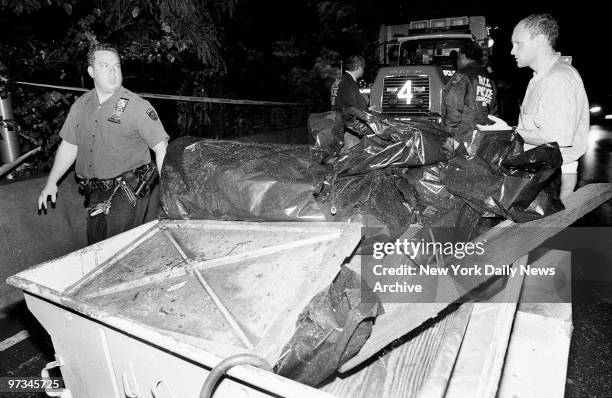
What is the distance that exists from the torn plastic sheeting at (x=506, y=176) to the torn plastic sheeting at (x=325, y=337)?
95 cm

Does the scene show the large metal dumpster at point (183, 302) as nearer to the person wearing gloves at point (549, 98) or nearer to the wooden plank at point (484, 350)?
the wooden plank at point (484, 350)

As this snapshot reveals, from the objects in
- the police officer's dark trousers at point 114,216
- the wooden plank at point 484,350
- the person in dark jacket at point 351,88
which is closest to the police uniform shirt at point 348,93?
the person in dark jacket at point 351,88

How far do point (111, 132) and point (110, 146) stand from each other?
0.11 metres

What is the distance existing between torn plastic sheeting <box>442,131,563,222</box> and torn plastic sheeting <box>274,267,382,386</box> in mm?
954

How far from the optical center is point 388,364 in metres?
2.06

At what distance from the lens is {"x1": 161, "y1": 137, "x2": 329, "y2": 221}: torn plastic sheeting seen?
6.57 ft

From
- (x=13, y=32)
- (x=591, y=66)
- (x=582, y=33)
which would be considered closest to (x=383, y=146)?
(x=13, y=32)

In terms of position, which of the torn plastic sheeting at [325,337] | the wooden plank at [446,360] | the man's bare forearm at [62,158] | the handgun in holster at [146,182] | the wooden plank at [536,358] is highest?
the man's bare forearm at [62,158]

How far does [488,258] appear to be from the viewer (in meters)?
1.98

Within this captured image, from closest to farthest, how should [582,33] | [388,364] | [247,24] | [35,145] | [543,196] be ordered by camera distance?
[388,364] < [543,196] < [35,145] < [247,24] < [582,33]

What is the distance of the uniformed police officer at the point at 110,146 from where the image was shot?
2988 millimetres

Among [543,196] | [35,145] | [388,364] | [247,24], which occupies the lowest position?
[388,364]

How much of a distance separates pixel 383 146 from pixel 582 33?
26.3 m

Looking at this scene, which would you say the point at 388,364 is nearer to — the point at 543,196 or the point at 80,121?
the point at 543,196
